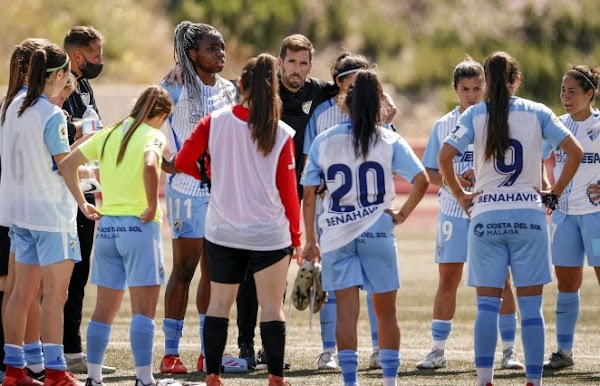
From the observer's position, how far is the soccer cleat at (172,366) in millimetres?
9461

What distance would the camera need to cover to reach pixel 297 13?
38.8 meters

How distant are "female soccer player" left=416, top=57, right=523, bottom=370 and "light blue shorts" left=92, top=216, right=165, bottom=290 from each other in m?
2.25

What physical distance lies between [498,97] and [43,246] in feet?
9.47

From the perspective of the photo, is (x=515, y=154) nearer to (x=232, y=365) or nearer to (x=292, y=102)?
(x=292, y=102)

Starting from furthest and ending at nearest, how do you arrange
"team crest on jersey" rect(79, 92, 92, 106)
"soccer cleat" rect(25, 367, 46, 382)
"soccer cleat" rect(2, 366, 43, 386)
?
"team crest on jersey" rect(79, 92, 92, 106)
"soccer cleat" rect(25, 367, 46, 382)
"soccer cleat" rect(2, 366, 43, 386)

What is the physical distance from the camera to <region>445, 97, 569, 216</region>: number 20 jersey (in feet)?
26.3

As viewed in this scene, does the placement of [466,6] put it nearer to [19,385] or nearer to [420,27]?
[420,27]

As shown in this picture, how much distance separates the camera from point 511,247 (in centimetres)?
805

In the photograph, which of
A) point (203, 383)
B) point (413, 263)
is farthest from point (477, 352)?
point (413, 263)

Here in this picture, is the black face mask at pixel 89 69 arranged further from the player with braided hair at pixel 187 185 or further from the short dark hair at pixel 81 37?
the player with braided hair at pixel 187 185

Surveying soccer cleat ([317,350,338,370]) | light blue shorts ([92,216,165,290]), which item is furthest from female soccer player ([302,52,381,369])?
light blue shorts ([92,216,165,290])

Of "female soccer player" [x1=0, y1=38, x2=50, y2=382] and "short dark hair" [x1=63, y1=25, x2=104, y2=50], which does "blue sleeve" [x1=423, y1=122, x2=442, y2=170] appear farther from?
"female soccer player" [x1=0, y1=38, x2=50, y2=382]

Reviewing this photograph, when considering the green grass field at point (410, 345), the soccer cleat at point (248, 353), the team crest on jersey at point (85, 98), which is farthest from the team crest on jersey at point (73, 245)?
the soccer cleat at point (248, 353)

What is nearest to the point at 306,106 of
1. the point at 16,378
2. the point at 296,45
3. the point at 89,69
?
the point at 296,45
